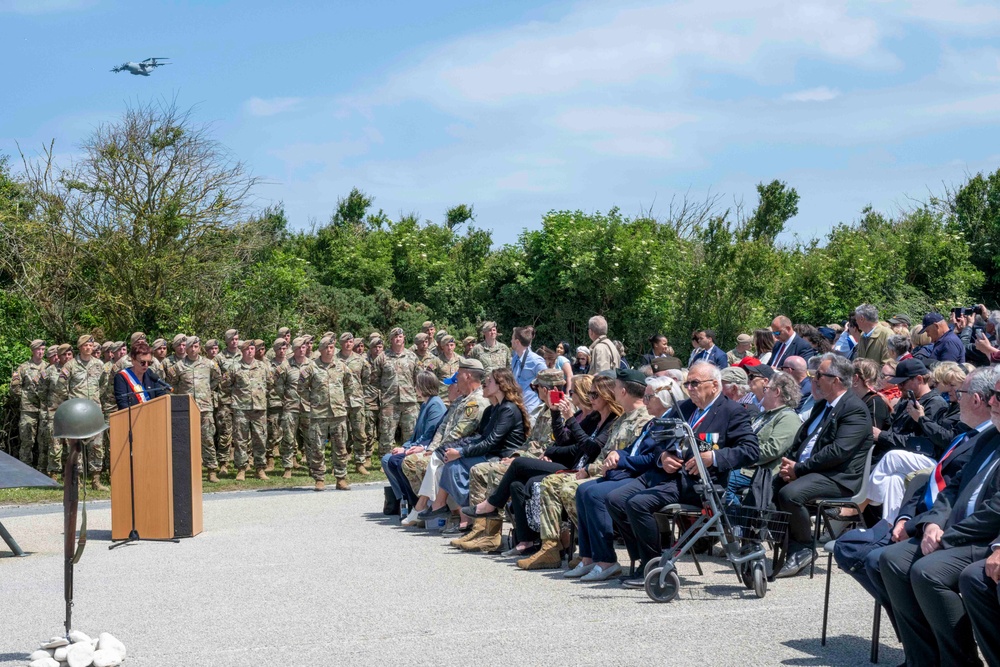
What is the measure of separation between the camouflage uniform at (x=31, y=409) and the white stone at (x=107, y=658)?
13.0 meters

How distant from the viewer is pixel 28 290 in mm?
21766

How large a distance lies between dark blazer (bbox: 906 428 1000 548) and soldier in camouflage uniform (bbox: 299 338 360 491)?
10.9 m

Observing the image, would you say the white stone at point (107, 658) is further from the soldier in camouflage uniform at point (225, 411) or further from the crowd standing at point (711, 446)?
the soldier in camouflage uniform at point (225, 411)

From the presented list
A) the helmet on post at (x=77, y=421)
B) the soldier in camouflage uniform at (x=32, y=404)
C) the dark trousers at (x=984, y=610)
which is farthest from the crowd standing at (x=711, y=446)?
the helmet on post at (x=77, y=421)

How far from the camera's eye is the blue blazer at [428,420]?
1238 cm

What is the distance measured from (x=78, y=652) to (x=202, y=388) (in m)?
11.5

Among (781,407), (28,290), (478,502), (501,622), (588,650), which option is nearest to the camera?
(588,650)

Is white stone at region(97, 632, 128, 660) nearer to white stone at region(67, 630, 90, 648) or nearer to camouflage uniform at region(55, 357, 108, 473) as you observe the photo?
white stone at region(67, 630, 90, 648)

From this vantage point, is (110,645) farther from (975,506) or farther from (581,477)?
(975,506)

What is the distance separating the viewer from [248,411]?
1689cm

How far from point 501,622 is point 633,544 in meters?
1.69

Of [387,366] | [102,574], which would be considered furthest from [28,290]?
[102,574]

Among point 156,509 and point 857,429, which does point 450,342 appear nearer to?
point 156,509

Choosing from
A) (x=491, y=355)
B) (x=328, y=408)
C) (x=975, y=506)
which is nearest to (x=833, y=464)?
(x=975, y=506)
